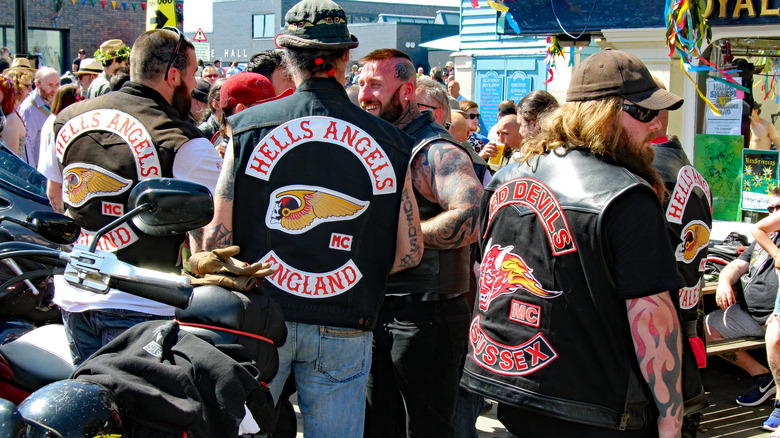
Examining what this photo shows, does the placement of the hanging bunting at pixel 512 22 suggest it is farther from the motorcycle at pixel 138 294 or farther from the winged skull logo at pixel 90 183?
the motorcycle at pixel 138 294

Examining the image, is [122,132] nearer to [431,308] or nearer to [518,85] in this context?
[431,308]

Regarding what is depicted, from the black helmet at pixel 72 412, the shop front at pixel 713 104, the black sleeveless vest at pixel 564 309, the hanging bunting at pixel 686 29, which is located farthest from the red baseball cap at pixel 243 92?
the shop front at pixel 713 104

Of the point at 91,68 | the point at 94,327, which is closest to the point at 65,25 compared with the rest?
the point at 91,68

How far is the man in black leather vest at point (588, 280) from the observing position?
2.11 meters

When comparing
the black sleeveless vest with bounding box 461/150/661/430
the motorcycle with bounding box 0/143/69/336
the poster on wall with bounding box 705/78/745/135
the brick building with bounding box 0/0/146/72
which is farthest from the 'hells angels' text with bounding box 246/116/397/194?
the brick building with bounding box 0/0/146/72

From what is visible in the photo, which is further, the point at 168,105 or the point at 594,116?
the point at 168,105

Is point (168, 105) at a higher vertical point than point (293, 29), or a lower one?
lower

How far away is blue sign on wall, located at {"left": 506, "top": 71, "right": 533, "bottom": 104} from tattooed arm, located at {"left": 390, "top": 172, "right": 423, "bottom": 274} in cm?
1542

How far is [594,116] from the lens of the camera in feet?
7.50

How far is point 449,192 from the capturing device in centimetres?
322

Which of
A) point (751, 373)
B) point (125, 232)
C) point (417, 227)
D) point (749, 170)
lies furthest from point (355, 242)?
point (749, 170)

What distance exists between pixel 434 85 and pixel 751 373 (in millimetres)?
3264

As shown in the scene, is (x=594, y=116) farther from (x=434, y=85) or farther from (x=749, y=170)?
(x=749, y=170)

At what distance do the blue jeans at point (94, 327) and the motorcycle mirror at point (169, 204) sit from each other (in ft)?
3.86
